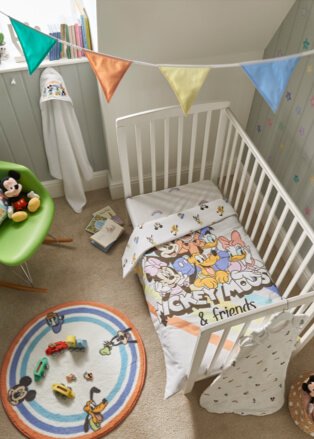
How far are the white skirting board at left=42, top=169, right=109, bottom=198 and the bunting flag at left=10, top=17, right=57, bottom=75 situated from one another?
122cm

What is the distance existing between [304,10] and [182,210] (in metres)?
1.06

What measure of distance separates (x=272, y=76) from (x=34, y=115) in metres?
1.35

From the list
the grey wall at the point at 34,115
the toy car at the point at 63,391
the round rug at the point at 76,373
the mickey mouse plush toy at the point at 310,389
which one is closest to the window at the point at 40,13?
the grey wall at the point at 34,115

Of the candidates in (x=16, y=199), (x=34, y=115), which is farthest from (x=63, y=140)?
(x=16, y=199)

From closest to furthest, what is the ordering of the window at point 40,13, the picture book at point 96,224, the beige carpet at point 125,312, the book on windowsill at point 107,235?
1. the beige carpet at point 125,312
2. the window at point 40,13
3. the book on windowsill at point 107,235
4. the picture book at point 96,224

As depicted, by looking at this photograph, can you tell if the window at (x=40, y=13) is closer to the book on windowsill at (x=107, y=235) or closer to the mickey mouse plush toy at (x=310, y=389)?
the book on windowsill at (x=107, y=235)

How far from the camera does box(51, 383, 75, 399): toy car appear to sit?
1.64 metres

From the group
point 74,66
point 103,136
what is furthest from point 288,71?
point 103,136

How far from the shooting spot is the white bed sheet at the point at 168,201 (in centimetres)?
187

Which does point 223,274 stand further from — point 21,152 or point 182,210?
point 21,152

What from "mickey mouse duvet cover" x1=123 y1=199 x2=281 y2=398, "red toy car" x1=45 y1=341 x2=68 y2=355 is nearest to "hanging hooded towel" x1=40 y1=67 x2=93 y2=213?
"mickey mouse duvet cover" x1=123 y1=199 x2=281 y2=398

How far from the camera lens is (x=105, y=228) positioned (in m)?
2.22

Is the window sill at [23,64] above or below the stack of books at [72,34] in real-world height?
below

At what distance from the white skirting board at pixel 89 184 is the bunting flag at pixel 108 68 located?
1.18 m
